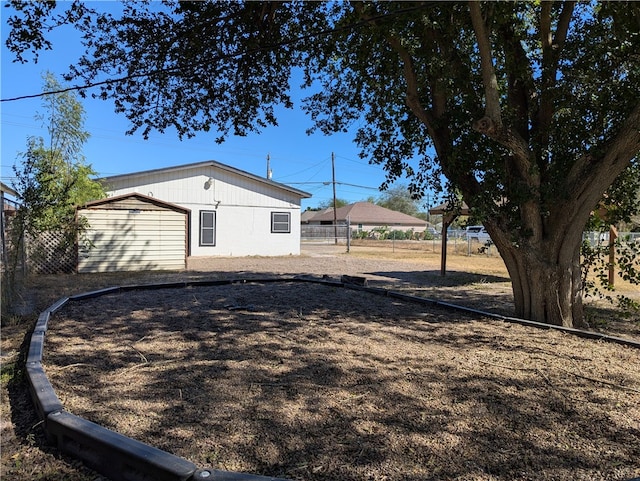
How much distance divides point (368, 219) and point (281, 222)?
3211cm

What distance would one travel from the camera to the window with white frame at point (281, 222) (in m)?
19.3

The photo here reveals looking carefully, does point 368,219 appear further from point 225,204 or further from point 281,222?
point 225,204

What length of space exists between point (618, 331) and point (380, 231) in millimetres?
38842

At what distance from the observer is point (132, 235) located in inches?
507

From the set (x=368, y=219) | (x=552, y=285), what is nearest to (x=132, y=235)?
(x=552, y=285)

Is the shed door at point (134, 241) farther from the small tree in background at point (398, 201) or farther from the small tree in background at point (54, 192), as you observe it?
the small tree in background at point (398, 201)

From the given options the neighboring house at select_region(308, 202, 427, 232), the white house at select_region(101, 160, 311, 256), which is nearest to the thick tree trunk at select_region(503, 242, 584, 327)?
the white house at select_region(101, 160, 311, 256)

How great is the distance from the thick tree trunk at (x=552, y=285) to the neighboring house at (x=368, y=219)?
42.4m

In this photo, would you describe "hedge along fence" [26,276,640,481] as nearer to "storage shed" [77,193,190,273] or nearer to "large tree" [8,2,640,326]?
"large tree" [8,2,640,326]

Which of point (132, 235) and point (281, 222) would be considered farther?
point (281, 222)

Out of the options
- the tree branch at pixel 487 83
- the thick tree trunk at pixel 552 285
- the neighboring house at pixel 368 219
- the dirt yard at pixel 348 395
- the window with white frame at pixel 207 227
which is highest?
the neighboring house at pixel 368 219

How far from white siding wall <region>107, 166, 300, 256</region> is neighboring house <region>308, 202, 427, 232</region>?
95.6 ft

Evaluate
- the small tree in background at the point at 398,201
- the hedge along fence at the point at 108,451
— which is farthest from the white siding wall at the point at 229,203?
the small tree in background at the point at 398,201

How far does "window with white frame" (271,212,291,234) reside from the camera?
1934cm
